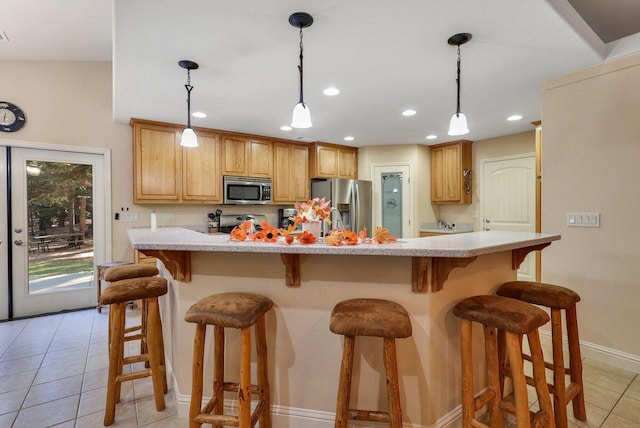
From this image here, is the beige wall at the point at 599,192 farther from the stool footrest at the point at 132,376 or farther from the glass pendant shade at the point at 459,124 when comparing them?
the stool footrest at the point at 132,376

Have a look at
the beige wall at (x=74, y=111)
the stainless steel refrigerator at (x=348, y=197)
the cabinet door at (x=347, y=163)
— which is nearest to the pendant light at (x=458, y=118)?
the stainless steel refrigerator at (x=348, y=197)

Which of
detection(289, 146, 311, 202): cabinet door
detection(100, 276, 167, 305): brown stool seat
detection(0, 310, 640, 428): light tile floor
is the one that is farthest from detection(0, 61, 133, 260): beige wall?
detection(100, 276, 167, 305): brown stool seat

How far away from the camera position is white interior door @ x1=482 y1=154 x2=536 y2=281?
4.33 metres

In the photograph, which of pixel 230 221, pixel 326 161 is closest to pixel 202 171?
pixel 230 221

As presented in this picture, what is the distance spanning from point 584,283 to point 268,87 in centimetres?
304

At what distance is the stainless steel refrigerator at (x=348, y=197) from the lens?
4.87m

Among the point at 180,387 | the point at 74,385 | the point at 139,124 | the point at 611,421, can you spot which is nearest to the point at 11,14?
the point at 139,124

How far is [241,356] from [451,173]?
457 cm

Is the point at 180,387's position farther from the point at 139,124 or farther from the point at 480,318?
the point at 139,124

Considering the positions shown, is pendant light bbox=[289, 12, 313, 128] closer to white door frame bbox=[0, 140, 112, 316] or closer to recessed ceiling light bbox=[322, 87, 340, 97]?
recessed ceiling light bbox=[322, 87, 340, 97]

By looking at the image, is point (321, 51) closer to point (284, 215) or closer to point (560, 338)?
point (560, 338)

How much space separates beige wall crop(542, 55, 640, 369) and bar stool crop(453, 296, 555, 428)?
1465 mm

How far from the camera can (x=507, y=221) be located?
15.1ft

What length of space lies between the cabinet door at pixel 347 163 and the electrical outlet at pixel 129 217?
2.98 m
